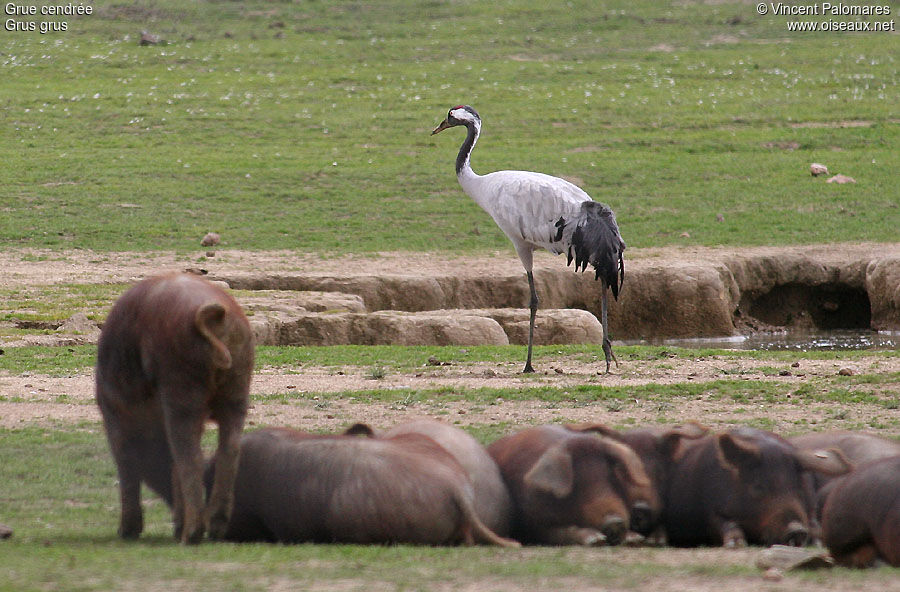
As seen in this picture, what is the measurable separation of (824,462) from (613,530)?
102 cm

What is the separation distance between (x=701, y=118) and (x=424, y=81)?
7696mm

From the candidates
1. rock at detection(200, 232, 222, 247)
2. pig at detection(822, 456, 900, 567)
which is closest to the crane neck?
rock at detection(200, 232, 222, 247)

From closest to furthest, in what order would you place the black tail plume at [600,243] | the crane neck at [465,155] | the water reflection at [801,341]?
the black tail plume at [600,243] → the crane neck at [465,155] → the water reflection at [801,341]

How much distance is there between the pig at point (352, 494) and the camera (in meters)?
5.61

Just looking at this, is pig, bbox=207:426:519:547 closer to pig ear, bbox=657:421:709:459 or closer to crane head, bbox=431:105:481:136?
pig ear, bbox=657:421:709:459

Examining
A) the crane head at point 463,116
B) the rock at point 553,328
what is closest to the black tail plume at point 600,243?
the rock at point 553,328

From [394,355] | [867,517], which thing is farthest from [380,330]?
[867,517]

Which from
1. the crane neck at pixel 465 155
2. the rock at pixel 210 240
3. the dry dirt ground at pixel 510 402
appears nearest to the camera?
the dry dirt ground at pixel 510 402

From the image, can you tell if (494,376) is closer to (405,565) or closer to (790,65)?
(405,565)

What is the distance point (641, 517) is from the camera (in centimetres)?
604

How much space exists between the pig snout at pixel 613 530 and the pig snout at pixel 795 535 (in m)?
0.72

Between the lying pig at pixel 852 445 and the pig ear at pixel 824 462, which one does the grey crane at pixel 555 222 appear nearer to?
the lying pig at pixel 852 445

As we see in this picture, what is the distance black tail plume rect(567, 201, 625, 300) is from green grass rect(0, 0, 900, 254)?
6.89m

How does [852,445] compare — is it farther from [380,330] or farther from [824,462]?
[380,330]
